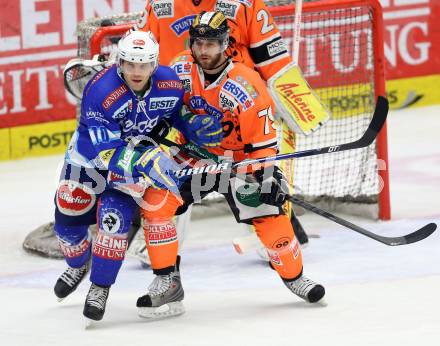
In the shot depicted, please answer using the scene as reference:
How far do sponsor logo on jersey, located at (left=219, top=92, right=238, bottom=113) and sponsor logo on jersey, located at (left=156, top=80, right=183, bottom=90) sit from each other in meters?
0.19

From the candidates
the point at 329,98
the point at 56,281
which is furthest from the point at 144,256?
the point at 329,98

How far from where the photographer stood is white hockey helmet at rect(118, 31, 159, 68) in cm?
526

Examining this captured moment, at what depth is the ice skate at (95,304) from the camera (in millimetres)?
5316

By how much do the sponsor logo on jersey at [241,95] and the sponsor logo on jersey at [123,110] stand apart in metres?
0.45

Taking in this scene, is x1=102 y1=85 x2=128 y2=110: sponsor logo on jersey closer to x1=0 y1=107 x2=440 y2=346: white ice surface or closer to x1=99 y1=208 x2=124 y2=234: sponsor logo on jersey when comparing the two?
x1=99 y1=208 x2=124 y2=234: sponsor logo on jersey

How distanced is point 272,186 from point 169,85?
1.90 ft

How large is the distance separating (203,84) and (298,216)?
78.9 inches

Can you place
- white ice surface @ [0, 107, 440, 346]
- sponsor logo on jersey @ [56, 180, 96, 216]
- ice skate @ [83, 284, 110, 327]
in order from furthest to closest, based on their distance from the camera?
sponsor logo on jersey @ [56, 180, 96, 216] → ice skate @ [83, 284, 110, 327] → white ice surface @ [0, 107, 440, 346]

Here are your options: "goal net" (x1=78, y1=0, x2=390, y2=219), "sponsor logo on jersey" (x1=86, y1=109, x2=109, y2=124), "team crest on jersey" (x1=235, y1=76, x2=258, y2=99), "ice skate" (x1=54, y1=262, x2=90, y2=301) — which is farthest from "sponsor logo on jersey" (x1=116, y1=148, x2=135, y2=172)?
"goal net" (x1=78, y1=0, x2=390, y2=219)

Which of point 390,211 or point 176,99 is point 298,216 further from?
point 176,99

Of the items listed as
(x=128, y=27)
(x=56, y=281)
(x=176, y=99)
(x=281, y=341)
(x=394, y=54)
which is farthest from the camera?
(x=394, y=54)

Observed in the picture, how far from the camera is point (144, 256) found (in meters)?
6.48

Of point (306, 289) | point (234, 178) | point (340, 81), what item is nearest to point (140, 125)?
point (234, 178)

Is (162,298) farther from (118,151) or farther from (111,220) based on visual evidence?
(118,151)
